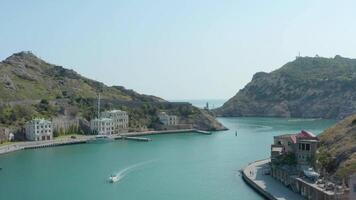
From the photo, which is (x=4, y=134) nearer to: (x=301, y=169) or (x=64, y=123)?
(x=64, y=123)

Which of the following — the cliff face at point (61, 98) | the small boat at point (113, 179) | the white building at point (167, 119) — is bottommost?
the small boat at point (113, 179)

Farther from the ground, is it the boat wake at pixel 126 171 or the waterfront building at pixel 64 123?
the waterfront building at pixel 64 123

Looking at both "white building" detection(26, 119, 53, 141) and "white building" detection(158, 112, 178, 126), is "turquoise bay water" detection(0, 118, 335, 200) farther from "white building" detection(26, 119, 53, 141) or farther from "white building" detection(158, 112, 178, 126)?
"white building" detection(158, 112, 178, 126)

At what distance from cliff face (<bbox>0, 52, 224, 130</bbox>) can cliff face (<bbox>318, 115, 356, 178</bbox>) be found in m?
56.6

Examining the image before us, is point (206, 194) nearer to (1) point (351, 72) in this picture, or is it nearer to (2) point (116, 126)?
(2) point (116, 126)

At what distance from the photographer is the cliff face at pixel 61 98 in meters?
104

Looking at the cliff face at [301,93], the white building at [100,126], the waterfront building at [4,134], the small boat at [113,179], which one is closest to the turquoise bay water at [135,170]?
the small boat at [113,179]

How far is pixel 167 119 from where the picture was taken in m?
116

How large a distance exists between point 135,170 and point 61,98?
5813 cm

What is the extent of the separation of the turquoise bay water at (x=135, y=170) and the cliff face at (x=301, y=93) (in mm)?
70929

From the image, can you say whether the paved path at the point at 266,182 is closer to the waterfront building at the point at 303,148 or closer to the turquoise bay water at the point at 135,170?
the turquoise bay water at the point at 135,170

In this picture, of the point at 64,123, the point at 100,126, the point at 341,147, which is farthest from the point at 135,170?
the point at 100,126

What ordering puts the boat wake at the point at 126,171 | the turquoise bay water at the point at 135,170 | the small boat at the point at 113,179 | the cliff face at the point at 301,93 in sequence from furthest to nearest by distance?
the cliff face at the point at 301,93 → the boat wake at the point at 126,171 → the small boat at the point at 113,179 → the turquoise bay water at the point at 135,170

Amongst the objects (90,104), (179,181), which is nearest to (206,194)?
(179,181)
